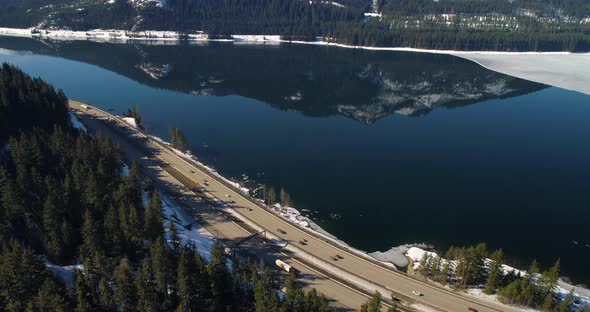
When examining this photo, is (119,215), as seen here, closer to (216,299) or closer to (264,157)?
(216,299)

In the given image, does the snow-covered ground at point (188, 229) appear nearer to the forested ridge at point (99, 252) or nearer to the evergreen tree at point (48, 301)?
the forested ridge at point (99, 252)

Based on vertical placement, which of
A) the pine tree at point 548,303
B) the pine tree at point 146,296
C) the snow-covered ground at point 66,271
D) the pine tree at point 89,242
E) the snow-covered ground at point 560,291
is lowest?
the snow-covered ground at point 560,291

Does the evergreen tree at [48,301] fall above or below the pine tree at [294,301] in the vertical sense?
above

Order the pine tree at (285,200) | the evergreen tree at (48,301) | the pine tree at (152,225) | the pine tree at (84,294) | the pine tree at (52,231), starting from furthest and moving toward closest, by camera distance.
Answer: the pine tree at (285,200)
the pine tree at (152,225)
the pine tree at (52,231)
the pine tree at (84,294)
the evergreen tree at (48,301)

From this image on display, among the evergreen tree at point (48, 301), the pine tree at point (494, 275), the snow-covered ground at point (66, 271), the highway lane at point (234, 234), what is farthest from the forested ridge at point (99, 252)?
the pine tree at point (494, 275)

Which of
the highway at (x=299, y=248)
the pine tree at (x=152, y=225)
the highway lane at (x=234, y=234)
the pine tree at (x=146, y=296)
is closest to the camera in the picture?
the pine tree at (x=146, y=296)

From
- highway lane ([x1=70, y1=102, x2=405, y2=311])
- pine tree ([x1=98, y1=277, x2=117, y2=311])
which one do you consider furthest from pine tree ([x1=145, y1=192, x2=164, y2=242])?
highway lane ([x1=70, y1=102, x2=405, y2=311])

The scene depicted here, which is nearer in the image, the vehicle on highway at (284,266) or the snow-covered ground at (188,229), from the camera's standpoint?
the vehicle on highway at (284,266)
